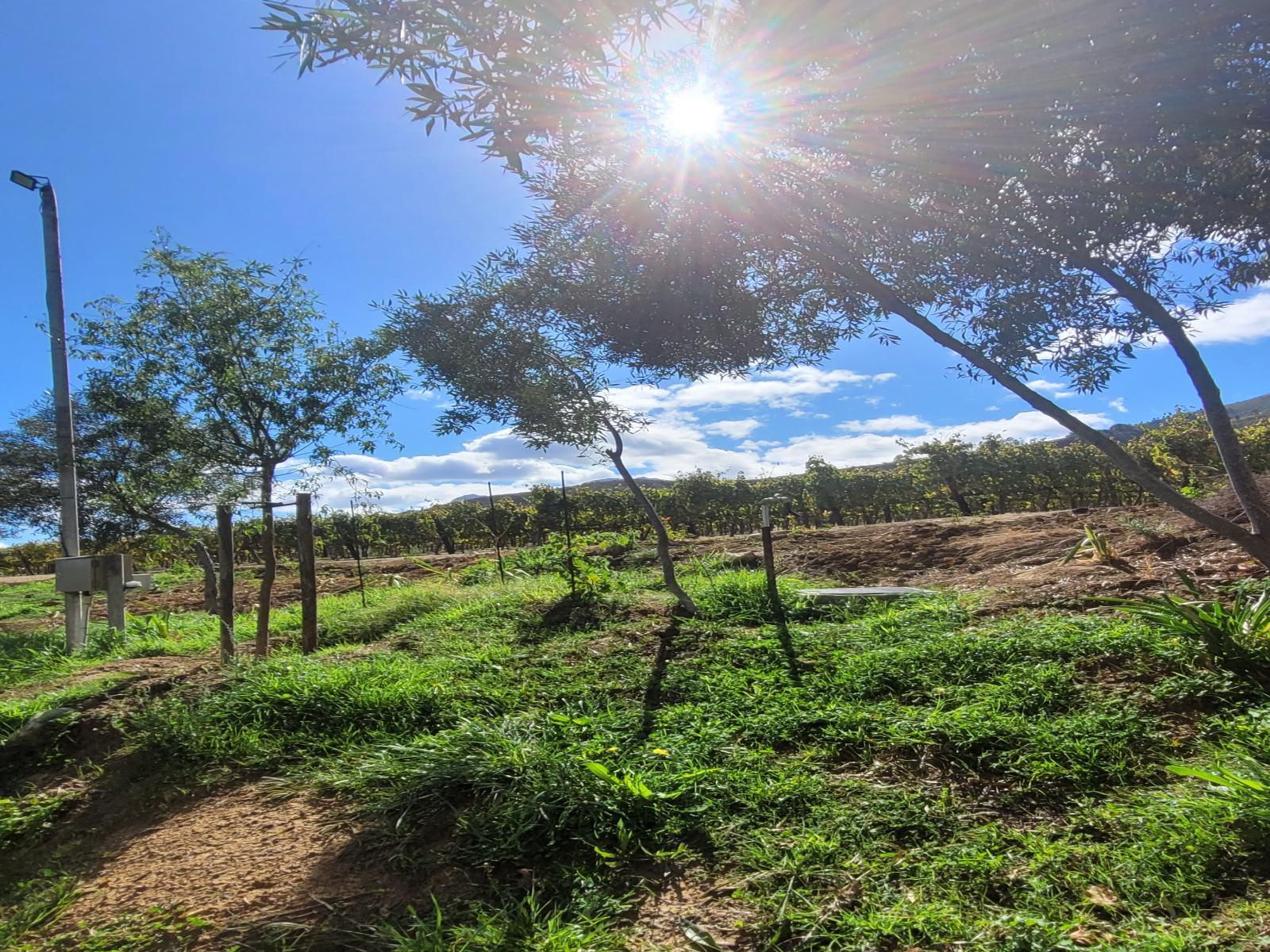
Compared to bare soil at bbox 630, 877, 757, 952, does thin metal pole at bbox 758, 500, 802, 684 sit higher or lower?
higher

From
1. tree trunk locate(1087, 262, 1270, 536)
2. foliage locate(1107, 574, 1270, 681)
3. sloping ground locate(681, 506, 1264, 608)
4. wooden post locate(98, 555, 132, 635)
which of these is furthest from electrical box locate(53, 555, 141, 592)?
foliage locate(1107, 574, 1270, 681)

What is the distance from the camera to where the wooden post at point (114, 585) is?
6965mm

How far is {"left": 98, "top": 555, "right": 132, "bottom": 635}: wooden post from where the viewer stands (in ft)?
22.9

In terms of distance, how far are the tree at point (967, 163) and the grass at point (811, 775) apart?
1.00 m

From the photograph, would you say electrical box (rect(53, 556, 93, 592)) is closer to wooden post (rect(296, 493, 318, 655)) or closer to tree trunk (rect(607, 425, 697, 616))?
wooden post (rect(296, 493, 318, 655))

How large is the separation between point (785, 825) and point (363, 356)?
5.29 metres

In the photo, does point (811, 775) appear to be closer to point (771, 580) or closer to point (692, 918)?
point (692, 918)

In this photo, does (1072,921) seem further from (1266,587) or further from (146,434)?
(146,434)

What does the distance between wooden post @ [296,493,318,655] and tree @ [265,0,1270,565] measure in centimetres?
369

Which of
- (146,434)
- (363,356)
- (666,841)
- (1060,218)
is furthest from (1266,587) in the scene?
(146,434)

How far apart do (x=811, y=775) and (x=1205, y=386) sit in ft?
7.59

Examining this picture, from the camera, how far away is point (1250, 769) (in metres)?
2.13

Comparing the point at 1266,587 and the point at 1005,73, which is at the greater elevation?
the point at 1005,73

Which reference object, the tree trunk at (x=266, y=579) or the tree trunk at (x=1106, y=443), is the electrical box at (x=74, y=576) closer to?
the tree trunk at (x=266, y=579)
